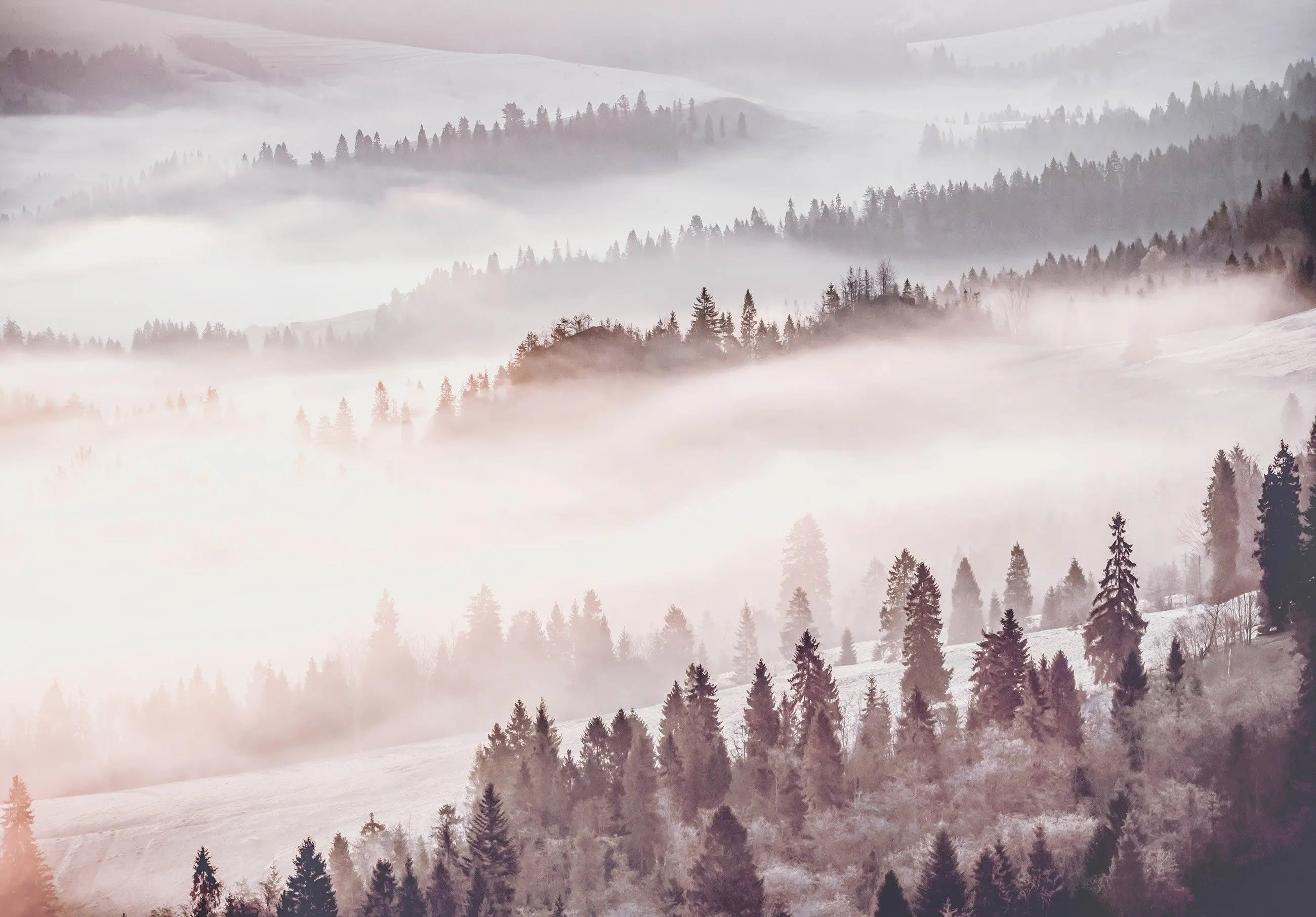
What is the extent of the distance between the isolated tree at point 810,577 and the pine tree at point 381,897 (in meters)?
66.6

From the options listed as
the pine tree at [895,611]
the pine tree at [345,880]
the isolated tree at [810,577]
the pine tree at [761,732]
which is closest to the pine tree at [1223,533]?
the pine tree at [895,611]

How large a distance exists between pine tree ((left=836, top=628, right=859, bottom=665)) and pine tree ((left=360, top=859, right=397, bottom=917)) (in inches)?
1973

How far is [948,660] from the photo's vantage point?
122m

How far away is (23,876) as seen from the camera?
374 ft

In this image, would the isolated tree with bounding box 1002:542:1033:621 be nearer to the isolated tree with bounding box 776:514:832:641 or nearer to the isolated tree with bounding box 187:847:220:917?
the isolated tree with bounding box 776:514:832:641

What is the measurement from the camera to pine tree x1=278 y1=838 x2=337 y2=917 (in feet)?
351

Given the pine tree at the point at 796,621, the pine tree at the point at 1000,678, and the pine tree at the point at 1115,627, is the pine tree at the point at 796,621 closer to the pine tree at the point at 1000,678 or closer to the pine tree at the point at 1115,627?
the pine tree at the point at 1000,678

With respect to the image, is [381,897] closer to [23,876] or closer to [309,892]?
[309,892]

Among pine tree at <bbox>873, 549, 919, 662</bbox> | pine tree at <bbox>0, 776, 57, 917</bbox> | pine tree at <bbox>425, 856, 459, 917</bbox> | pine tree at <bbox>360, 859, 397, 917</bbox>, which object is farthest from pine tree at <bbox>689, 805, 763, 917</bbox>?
pine tree at <bbox>0, 776, 57, 917</bbox>

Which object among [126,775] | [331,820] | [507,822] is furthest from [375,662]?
[507,822]

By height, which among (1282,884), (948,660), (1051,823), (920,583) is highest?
(920,583)

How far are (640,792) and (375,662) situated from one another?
71.5 meters

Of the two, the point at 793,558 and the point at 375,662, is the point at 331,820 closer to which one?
the point at 375,662

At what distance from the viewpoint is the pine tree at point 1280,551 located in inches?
4232
